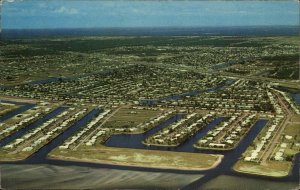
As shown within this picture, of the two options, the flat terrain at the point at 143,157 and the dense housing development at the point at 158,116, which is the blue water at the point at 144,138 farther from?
the flat terrain at the point at 143,157

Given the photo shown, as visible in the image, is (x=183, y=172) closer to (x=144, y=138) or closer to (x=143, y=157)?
(x=143, y=157)

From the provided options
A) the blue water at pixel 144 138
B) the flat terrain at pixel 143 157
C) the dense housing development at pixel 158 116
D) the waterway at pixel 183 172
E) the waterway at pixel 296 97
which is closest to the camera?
the waterway at pixel 183 172

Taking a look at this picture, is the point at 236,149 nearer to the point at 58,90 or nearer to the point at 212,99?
the point at 212,99

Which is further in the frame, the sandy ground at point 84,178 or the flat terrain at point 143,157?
the flat terrain at point 143,157

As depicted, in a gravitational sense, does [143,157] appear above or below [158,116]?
below

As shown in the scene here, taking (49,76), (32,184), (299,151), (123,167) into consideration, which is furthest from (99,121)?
(49,76)

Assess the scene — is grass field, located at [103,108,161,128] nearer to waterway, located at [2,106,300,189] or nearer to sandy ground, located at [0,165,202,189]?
waterway, located at [2,106,300,189]

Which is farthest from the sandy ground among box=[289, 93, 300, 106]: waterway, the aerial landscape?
box=[289, 93, 300, 106]: waterway

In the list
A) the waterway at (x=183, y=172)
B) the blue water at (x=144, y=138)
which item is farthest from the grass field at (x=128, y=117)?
the waterway at (x=183, y=172)

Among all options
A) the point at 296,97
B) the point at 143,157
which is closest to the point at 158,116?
the point at 143,157
